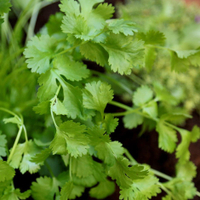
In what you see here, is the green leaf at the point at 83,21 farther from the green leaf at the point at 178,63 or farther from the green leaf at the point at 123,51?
the green leaf at the point at 178,63

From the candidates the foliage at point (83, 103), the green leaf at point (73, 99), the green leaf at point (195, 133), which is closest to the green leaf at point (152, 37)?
the foliage at point (83, 103)

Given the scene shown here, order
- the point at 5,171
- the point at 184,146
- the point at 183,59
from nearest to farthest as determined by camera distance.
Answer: the point at 5,171
the point at 183,59
the point at 184,146

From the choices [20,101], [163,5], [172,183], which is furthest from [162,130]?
[163,5]

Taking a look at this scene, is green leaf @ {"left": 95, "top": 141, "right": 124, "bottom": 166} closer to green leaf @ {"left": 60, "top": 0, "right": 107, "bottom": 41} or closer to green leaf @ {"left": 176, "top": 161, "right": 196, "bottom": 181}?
green leaf @ {"left": 60, "top": 0, "right": 107, "bottom": 41}

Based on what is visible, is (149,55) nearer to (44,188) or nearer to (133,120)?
(133,120)

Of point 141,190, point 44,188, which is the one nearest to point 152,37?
point 141,190

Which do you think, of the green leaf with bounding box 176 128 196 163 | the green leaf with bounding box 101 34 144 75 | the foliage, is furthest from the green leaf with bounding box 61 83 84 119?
the green leaf with bounding box 176 128 196 163
